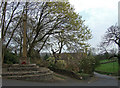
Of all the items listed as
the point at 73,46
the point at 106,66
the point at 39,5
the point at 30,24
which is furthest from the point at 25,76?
the point at 106,66

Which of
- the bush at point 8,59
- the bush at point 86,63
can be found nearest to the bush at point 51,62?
the bush at point 86,63

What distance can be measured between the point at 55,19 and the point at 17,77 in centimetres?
1017

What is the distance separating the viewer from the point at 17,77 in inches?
430

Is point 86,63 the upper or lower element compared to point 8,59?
lower

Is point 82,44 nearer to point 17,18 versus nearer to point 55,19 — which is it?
point 55,19

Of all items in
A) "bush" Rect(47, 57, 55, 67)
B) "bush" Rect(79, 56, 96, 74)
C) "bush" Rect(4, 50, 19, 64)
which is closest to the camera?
"bush" Rect(4, 50, 19, 64)

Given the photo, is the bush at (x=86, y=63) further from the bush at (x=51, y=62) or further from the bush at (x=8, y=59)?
the bush at (x=8, y=59)

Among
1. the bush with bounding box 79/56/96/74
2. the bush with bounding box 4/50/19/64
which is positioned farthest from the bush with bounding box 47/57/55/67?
the bush with bounding box 4/50/19/64

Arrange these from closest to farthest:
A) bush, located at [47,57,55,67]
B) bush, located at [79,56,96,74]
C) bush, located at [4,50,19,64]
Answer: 1. bush, located at [4,50,19,64]
2. bush, located at [79,56,96,74]
3. bush, located at [47,57,55,67]

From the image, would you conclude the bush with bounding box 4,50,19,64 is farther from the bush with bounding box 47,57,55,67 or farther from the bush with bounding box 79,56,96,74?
the bush with bounding box 79,56,96,74

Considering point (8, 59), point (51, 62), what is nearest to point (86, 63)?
point (51, 62)

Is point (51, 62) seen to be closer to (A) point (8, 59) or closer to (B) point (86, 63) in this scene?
(B) point (86, 63)

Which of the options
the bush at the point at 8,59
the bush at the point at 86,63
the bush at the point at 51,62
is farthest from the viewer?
the bush at the point at 51,62

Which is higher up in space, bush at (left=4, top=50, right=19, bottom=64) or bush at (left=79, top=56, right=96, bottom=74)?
bush at (left=4, top=50, right=19, bottom=64)
